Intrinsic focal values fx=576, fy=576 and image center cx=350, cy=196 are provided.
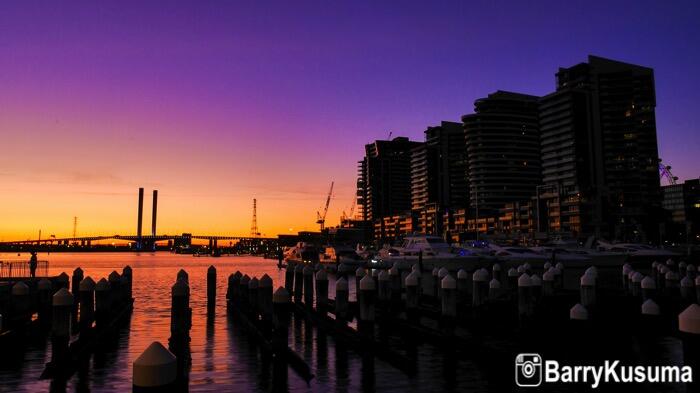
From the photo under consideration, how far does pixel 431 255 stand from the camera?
2699 inches

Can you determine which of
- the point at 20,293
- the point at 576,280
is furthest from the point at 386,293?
the point at 576,280

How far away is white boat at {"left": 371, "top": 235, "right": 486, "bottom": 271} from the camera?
66938mm

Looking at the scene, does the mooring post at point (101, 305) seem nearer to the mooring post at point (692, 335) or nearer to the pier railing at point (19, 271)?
the mooring post at point (692, 335)

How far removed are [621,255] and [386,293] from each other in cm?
6325

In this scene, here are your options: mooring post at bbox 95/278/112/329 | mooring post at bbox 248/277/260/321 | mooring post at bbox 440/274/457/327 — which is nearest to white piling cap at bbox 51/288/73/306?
mooring post at bbox 95/278/112/329

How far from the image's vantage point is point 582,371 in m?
15.0

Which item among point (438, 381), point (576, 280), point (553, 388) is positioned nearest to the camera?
point (553, 388)

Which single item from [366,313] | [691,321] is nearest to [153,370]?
[691,321]

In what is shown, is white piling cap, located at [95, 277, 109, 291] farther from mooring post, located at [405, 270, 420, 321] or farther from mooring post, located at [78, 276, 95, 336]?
mooring post, located at [405, 270, 420, 321]

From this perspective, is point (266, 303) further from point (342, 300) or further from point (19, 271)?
point (19, 271)

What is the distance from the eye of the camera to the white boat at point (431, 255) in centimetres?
6694

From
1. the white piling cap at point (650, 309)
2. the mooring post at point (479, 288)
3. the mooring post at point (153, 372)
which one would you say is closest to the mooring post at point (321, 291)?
the mooring post at point (479, 288)

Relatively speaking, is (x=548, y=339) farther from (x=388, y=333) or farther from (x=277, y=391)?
(x=277, y=391)

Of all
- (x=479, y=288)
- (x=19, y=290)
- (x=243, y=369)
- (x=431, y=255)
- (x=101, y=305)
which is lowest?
(x=243, y=369)
